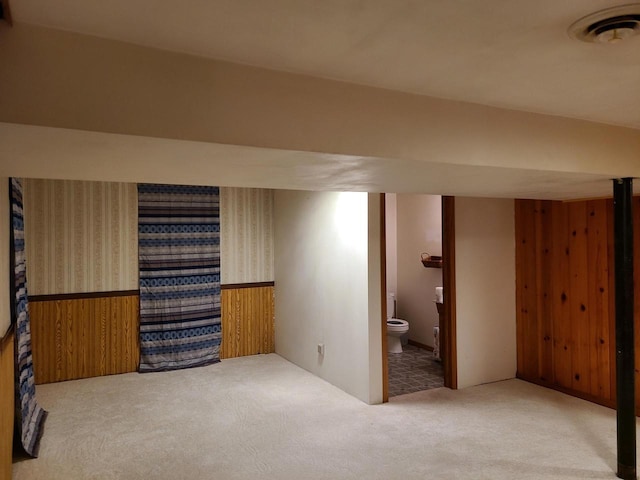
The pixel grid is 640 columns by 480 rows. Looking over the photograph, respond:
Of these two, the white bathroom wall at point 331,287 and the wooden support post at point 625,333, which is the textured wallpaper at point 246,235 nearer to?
the white bathroom wall at point 331,287

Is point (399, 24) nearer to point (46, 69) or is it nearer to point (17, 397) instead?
point (46, 69)

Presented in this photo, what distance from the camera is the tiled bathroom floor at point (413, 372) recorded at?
173 inches

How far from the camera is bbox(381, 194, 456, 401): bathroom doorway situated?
14.4 ft

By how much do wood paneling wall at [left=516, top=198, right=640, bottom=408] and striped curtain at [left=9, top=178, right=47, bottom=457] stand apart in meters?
4.34

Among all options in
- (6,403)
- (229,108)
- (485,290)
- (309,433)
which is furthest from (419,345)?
(229,108)

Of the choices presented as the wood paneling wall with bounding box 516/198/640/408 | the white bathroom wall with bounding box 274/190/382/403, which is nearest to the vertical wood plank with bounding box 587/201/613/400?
the wood paneling wall with bounding box 516/198/640/408

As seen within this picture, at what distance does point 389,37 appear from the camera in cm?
128

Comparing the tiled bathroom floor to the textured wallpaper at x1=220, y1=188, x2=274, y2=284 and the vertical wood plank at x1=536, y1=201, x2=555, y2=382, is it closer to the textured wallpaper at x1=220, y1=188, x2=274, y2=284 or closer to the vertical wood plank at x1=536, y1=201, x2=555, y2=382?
the vertical wood plank at x1=536, y1=201, x2=555, y2=382

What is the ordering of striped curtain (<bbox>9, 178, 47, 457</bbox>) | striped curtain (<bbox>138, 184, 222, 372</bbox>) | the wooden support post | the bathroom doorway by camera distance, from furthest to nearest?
striped curtain (<bbox>138, 184, 222, 372</bbox>) → the bathroom doorway → striped curtain (<bbox>9, 178, 47, 457</bbox>) → the wooden support post

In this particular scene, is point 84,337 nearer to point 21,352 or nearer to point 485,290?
point 21,352

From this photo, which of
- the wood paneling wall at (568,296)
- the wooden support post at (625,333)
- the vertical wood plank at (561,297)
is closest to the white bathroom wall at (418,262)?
the wood paneling wall at (568,296)

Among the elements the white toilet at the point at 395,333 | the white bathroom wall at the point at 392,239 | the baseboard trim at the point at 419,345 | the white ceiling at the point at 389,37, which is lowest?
the baseboard trim at the point at 419,345

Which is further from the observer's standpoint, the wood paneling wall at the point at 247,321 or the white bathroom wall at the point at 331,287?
the wood paneling wall at the point at 247,321

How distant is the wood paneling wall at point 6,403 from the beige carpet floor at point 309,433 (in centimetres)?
34
